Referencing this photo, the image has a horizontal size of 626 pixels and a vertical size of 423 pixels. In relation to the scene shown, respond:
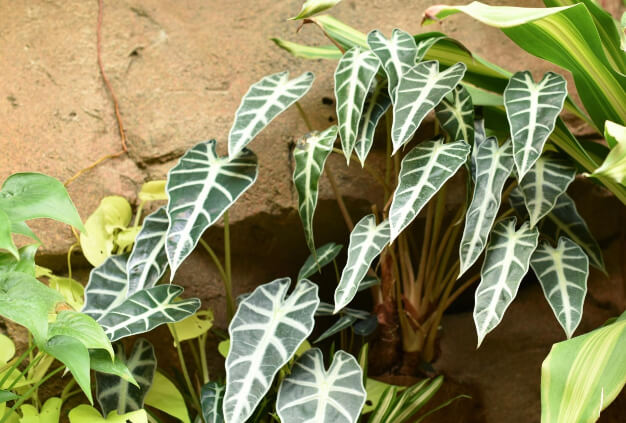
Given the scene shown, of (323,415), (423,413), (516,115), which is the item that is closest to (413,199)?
(516,115)

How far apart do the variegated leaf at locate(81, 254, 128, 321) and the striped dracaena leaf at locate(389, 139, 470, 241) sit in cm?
59

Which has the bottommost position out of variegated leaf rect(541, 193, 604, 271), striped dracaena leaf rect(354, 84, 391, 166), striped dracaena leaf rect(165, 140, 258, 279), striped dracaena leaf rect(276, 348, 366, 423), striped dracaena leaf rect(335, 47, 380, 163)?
striped dracaena leaf rect(276, 348, 366, 423)

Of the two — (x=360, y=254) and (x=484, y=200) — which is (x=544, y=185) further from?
(x=360, y=254)

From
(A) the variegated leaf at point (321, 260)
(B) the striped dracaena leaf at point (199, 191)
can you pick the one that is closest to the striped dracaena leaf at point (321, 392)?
(A) the variegated leaf at point (321, 260)

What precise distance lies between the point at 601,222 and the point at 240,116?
3.77 feet

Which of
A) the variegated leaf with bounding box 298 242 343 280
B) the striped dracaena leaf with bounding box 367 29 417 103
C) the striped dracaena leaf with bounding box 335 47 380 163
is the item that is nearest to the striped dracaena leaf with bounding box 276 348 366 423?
the variegated leaf with bounding box 298 242 343 280

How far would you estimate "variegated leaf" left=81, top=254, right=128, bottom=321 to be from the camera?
4.25ft

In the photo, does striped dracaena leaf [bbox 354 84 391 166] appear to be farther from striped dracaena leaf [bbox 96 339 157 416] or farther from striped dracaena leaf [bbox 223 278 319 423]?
striped dracaena leaf [bbox 96 339 157 416]

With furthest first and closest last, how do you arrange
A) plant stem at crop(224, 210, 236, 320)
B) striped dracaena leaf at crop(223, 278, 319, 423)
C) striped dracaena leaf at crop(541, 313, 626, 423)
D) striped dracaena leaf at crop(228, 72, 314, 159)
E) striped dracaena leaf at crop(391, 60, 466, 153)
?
plant stem at crop(224, 210, 236, 320)
striped dracaena leaf at crop(228, 72, 314, 159)
striped dracaena leaf at crop(391, 60, 466, 153)
striped dracaena leaf at crop(223, 278, 319, 423)
striped dracaena leaf at crop(541, 313, 626, 423)

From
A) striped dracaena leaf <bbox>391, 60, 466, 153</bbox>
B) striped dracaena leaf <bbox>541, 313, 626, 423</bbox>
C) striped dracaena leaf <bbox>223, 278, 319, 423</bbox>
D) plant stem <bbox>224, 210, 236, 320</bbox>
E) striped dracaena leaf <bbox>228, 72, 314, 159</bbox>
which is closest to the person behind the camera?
striped dracaena leaf <bbox>541, 313, 626, 423</bbox>

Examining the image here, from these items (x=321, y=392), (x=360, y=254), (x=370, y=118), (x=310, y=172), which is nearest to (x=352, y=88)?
(x=370, y=118)

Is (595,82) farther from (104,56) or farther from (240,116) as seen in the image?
(104,56)

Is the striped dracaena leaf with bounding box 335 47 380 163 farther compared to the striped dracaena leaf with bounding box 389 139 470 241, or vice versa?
the striped dracaena leaf with bounding box 335 47 380 163

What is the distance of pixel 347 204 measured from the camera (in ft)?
5.49
